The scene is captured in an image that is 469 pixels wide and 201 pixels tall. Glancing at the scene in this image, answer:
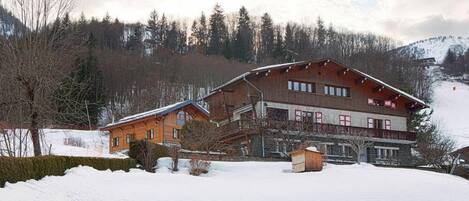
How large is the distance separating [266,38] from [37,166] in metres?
106

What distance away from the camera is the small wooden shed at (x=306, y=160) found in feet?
98.5

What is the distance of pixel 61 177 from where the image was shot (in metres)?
19.1

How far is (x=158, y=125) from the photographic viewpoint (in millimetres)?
51688

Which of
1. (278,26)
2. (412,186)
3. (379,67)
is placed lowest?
(412,186)

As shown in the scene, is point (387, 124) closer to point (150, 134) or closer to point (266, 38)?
point (150, 134)

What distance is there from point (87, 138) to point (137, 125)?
8.03 meters

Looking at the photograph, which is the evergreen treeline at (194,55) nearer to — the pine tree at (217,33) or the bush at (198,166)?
the pine tree at (217,33)

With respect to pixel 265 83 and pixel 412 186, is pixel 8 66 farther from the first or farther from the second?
pixel 265 83

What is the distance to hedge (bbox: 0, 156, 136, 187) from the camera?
1617 cm

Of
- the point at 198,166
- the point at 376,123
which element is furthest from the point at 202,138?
the point at 376,123

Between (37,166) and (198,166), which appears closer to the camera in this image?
(37,166)

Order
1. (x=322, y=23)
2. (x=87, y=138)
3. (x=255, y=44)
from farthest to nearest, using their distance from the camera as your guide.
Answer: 1. (x=322, y=23)
2. (x=255, y=44)
3. (x=87, y=138)

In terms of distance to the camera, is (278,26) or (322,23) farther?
(322,23)

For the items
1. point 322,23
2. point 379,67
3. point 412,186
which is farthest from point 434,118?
point 412,186
